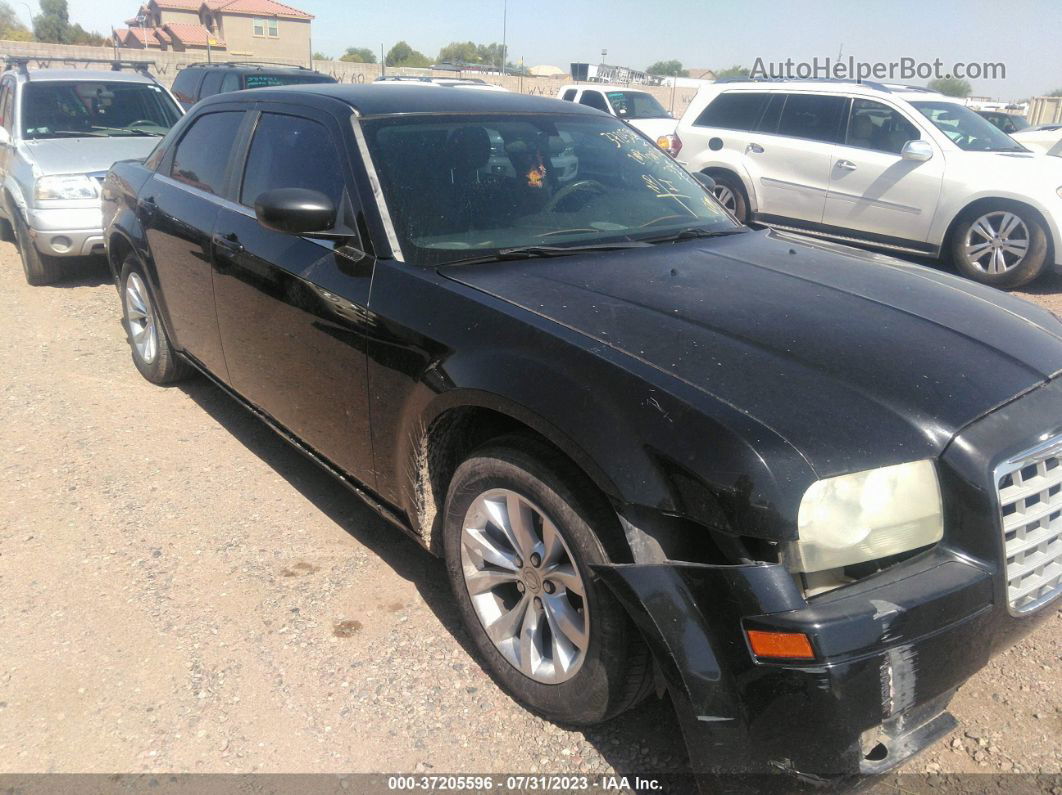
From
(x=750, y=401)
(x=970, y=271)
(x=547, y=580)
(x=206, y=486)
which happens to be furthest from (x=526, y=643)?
(x=970, y=271)

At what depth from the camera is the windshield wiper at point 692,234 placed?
10.6 ft

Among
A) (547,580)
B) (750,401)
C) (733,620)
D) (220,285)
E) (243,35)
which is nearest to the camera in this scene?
(733,620)

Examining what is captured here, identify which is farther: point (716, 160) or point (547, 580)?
point (716, 160)

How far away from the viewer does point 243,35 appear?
62750mm

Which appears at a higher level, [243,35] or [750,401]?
[243,35]

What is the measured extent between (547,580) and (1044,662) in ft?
5.62

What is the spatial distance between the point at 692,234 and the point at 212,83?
12.2 meters

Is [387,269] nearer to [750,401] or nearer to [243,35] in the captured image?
[750,401]

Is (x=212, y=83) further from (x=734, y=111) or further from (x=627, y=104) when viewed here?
(x=734, y=111)

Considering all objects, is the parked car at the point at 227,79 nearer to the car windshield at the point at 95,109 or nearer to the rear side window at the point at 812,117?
the car windshield at the point at 95,109

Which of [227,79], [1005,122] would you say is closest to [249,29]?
[227,79]

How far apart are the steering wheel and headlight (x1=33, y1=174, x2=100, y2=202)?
5.42 meters

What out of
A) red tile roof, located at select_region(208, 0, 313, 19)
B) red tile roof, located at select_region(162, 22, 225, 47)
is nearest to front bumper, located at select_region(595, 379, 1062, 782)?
red tile roof, located at select_region(162, 22, 225, 47)

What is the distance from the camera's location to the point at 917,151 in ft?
26.1
